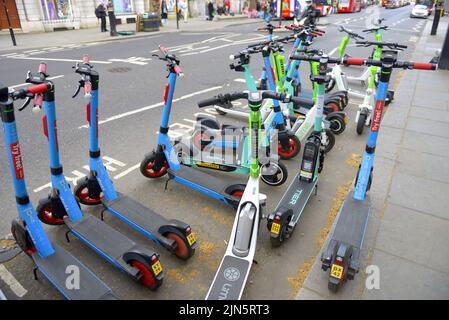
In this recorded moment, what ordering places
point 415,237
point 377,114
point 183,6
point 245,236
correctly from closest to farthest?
point 245,236 → point 377,114 → point 415,237 → point 183,6

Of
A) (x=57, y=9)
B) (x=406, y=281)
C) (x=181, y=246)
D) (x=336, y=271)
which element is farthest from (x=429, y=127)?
(x=57, y=9)

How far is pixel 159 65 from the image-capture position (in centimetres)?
1199

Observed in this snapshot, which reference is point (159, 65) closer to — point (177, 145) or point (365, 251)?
point (177, 145)

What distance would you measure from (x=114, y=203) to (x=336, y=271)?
2.54 m

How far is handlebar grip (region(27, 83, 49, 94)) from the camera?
8.95 ft

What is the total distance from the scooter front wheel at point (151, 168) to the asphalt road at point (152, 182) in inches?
4.3

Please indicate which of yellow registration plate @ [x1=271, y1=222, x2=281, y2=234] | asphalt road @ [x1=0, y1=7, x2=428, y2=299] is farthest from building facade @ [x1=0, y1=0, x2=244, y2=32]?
yellow registration plate @ [x1=271, y1=222, x2=281, y2=234]

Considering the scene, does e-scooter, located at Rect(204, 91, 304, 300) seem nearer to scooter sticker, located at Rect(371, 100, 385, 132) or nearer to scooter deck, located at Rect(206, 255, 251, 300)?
scooter deck, located at Rect(206, 255, 251, 300)

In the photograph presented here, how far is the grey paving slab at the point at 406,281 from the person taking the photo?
3008 millimetres

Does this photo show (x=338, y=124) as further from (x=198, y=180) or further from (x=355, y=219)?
(x=198, y=180)

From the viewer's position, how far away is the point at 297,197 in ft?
13.6

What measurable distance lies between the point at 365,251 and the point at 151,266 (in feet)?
7.33
